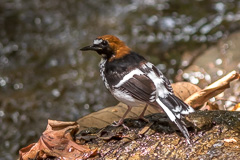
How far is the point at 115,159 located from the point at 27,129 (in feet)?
13.5

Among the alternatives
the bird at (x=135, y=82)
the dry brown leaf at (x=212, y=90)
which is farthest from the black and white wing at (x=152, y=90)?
the dry brown leaf at (x=212, y=90)

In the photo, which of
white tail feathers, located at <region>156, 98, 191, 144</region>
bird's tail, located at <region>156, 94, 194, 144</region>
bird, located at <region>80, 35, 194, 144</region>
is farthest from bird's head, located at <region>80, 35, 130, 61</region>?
white tail feathers, located at <region>156, 98, 191, 144</region>

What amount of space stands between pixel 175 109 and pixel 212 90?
1.07 meters

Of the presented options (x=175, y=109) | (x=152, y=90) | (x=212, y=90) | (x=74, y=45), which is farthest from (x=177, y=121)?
(x=74, y=45)

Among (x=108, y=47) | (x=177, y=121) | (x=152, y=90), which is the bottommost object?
(x=177, y=121)

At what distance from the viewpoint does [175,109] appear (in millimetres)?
3711

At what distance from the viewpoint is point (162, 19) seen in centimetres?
923

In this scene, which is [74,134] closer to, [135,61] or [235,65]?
[135,61]

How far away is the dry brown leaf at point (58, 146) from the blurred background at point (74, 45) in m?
3.15

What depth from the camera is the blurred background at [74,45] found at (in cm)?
754

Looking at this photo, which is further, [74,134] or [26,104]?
[26,104]

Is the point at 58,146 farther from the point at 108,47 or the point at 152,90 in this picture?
the point at 108,47

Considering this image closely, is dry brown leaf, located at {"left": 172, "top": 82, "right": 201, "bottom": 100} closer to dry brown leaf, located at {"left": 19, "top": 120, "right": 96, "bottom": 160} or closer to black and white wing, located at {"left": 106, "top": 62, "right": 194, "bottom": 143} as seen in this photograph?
black and white wing, located at {"left": 106, "top": 62, "right": 194, "bottom": 143}

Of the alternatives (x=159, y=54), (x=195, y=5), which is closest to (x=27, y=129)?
(x=159, y=54)
